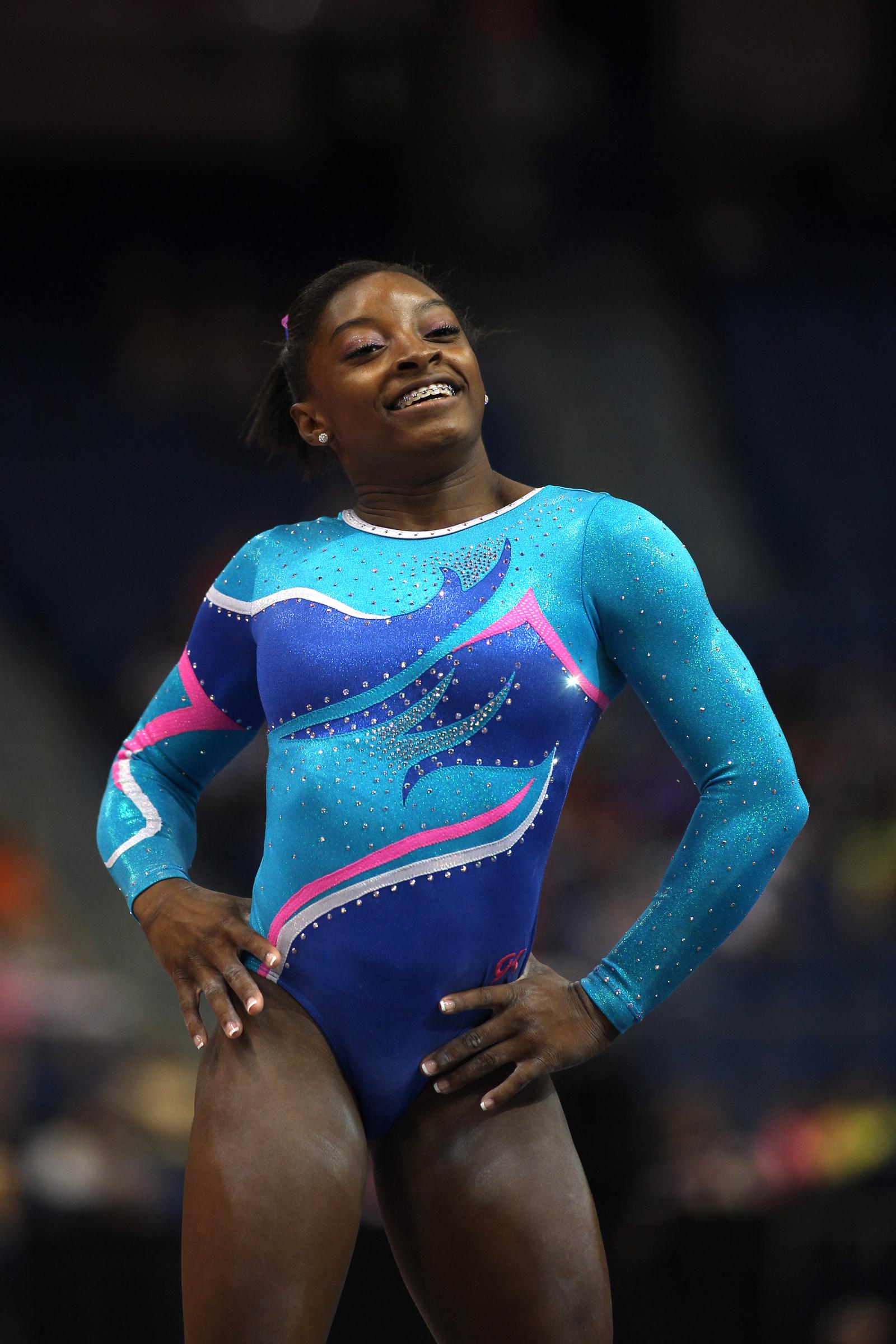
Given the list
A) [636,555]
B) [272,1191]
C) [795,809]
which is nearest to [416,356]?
[636,555]

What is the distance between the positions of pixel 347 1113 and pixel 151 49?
21.6 ft

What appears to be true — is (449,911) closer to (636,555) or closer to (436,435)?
(636,555)

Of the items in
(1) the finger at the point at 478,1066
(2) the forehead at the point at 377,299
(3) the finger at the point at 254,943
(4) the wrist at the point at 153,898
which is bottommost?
(1) the finger at the point at 478,1066

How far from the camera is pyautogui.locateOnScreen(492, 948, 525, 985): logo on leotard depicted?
1876 mm

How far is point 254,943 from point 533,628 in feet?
1.83

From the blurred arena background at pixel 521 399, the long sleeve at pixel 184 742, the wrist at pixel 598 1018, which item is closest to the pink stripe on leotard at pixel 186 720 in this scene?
the long sleeve at pixel 184 742

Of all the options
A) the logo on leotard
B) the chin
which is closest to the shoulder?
the chin

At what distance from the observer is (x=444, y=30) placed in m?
7.09

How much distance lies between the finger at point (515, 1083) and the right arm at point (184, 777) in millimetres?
379

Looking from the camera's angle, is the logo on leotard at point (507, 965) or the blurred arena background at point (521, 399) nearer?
the logo on leotard at point (507, 965)

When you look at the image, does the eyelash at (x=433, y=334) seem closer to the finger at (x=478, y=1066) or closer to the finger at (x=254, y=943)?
the finger at (x=254, y=943)

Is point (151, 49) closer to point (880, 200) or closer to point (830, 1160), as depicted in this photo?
point (880, 200)

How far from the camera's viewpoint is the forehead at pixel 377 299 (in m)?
2.10

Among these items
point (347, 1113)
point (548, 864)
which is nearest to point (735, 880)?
point (347, 1113)
